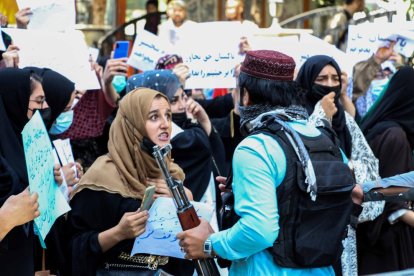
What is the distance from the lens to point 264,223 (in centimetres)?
331

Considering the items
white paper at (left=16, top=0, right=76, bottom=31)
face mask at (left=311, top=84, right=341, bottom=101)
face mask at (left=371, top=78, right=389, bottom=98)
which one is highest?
white paper at (left=16, top=0, right=76, bottom=31)

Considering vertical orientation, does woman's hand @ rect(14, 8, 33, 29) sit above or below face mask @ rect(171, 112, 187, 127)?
above

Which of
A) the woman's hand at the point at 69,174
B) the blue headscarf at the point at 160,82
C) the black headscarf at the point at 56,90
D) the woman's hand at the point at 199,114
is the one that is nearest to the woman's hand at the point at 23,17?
the black headscarf at the point at 56,90

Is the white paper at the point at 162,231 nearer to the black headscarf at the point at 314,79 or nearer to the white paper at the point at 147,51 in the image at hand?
the black headscarf at the point at 314,79

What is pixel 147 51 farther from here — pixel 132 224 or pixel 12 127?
pixel 132 224

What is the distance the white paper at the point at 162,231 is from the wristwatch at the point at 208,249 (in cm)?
66

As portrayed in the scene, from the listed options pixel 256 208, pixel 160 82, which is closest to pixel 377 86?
pixel 160 82

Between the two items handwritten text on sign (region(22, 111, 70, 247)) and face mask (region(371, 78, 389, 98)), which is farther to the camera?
face mask (region(371, 78, 389, 98))

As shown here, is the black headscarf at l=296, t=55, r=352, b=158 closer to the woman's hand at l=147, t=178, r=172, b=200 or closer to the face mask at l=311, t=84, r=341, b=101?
the face mask at l=311, t=84, r=341, b=101

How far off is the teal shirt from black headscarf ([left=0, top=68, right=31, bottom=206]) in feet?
3.18

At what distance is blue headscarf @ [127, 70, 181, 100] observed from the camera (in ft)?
18.2

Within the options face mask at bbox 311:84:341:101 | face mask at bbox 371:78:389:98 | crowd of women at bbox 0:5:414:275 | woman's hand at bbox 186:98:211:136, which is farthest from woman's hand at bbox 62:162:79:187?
face mask at bbox 371:78:389:98

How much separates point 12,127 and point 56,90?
42.2 inches

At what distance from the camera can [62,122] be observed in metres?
5.62
